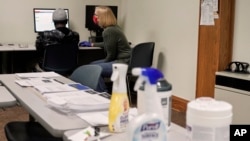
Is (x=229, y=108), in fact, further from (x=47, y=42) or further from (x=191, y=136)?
(x=47, y=42)

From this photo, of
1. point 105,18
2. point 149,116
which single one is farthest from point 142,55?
point 149,116

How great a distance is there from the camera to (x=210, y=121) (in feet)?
3.18

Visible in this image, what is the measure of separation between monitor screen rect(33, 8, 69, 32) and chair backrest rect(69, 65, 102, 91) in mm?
2465

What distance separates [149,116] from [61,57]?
319 centimetres

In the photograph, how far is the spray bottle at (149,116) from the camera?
3.32 ft

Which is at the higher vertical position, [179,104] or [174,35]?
[174,35]

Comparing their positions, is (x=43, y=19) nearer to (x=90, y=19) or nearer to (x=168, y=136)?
(x=90, y=19)

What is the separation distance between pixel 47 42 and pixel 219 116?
3364 millimetres

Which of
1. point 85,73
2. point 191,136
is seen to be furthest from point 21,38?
point 191,136

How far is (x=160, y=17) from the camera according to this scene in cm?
464

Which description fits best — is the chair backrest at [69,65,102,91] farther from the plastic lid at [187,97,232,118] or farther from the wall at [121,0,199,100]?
the wall at [121,0,199,100]

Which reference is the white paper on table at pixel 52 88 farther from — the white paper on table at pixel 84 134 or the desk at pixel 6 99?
the white paper on table at pixel 84 134

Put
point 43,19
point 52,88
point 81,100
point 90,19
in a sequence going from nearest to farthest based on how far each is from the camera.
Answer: point 81,100, point 52,88, point 43,19, point 90,19

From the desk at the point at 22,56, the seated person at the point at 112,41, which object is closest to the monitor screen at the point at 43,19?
the desk at the point at 22,56
